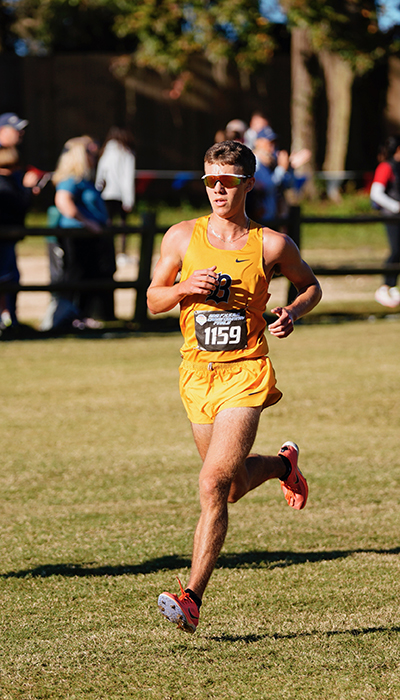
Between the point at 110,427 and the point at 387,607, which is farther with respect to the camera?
the point at 110,427

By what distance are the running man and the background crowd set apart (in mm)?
7414

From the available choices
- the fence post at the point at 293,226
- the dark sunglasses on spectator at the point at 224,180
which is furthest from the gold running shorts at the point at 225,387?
the fence post at the point at 293,226

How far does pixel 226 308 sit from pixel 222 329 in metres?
0.09

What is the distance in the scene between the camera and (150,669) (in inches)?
153

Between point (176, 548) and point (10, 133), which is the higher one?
point (10, 133)

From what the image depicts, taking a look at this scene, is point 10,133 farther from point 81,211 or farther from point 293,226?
point 293,226

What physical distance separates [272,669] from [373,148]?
96.5 feet

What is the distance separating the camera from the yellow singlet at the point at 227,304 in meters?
4.51

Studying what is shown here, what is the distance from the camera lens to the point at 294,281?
484 centimetres

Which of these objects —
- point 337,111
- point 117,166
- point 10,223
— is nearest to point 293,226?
point 10,223

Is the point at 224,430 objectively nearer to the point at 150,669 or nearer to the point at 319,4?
the point at 150,669

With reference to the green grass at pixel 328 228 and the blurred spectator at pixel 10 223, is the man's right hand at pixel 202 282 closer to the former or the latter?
the blurred spectator at pixel 10 223

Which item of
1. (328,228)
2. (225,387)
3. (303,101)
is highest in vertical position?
(225,387)

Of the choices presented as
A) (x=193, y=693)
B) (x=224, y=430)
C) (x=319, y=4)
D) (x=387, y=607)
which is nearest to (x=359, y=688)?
(x=193, y=693)
